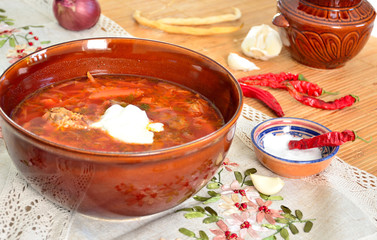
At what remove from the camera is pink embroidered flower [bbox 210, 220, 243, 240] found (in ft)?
3.76

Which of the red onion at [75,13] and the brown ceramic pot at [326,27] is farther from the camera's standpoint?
the red onion at [75,13]

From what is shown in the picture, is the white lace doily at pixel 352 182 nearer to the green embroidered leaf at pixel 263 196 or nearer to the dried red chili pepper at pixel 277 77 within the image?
the green embroidered leaf at pixel 263 196

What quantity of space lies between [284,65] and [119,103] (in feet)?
3.54

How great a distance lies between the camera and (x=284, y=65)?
2.18 m

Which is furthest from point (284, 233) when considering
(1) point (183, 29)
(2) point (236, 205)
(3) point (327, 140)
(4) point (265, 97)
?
(1) point (183, 29)

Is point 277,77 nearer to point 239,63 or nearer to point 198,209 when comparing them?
point 239,63

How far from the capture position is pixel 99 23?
2402mm

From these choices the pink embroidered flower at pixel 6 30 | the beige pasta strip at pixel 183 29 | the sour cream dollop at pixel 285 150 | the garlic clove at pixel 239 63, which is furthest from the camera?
the beige pasta strip at pixel 183 29

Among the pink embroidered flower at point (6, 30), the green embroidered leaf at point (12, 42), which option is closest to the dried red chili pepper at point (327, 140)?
the green embroidered leaf at point (12, 42)

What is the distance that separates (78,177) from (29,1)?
1.85m

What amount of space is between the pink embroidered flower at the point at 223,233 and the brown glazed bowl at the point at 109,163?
127 mm

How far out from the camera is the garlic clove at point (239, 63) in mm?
2100

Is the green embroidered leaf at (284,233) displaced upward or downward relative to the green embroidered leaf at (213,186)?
upward

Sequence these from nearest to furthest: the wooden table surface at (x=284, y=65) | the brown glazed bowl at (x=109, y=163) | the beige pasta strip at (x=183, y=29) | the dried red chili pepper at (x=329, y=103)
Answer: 1. the brown glazed bowl at (x=109, y=163)
2. the wooden table surface at (x=284, y=65)
3. the dried red chili pepper at (x=329, y=103)
4. the beige pasta strip at (x=183, y=29)
